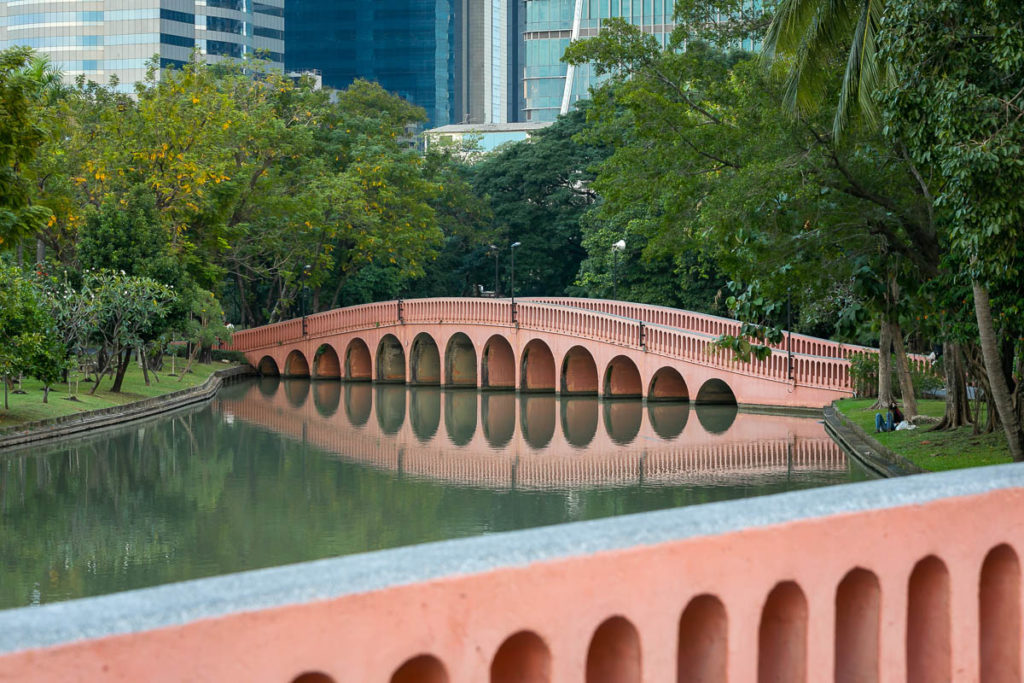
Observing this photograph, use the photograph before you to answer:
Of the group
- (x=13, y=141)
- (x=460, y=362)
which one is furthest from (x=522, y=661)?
(x=460, y=362)

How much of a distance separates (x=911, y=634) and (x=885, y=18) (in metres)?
10.2

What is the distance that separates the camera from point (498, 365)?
46688mm

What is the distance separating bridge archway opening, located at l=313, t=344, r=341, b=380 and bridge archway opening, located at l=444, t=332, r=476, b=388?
253 inches

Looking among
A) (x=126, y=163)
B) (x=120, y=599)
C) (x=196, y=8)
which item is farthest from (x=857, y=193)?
→ (x=196, y=8)

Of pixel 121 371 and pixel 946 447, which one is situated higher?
pixel 121 371

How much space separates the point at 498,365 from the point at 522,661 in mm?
44013

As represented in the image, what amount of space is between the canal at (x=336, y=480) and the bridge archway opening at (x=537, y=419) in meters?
0.10

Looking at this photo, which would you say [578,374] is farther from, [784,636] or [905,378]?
[784,636]

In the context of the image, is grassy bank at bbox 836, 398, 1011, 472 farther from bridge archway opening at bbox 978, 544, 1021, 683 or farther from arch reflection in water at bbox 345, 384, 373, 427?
arch reflection in water at bbox 345, 384, 373, 427

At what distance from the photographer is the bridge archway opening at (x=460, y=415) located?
31.8m

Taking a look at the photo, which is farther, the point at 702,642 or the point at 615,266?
the point at 615,266

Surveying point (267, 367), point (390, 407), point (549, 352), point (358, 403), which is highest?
point (549, 352)

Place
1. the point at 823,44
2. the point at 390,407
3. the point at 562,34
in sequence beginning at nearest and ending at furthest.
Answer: the point at 823,44, the point at 390,407, the point at 562,34

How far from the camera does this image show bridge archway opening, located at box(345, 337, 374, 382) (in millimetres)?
51125
